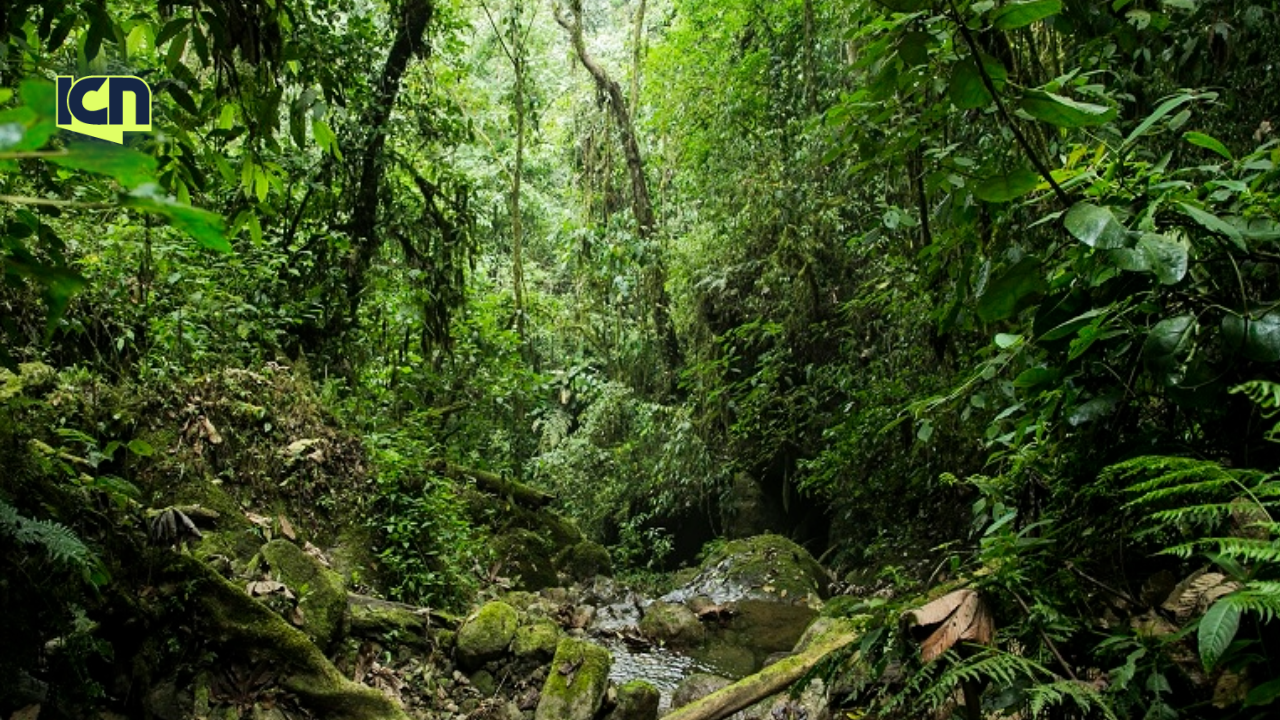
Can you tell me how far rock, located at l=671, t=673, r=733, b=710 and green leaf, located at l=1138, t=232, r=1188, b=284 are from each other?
4593 mm

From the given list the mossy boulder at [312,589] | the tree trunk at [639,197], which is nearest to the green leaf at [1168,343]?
the mossy boulder at [312,589]

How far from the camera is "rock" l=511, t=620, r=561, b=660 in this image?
5.16m

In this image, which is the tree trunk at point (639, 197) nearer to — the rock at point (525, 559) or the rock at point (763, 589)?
the rock at point (763, 589)

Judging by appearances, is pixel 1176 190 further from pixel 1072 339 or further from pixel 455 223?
pixel 455 223

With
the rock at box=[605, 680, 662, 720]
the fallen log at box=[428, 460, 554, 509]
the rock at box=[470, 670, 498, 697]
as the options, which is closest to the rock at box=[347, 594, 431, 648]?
the rock at box=[470, 670, 498, 697]

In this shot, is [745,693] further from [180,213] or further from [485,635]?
[180,213]

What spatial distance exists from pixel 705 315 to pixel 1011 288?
8.66 m

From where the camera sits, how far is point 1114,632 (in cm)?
146

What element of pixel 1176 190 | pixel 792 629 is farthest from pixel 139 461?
pixel 792 629

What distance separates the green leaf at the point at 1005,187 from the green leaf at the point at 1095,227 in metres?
0.12

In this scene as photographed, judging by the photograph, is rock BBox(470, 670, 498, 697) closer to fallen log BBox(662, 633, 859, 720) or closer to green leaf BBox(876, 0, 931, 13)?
fallen log BBox(662, 633, 859, 720)

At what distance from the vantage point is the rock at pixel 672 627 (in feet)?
23.7

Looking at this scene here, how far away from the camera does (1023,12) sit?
1.46m

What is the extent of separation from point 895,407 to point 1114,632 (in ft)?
16.5
